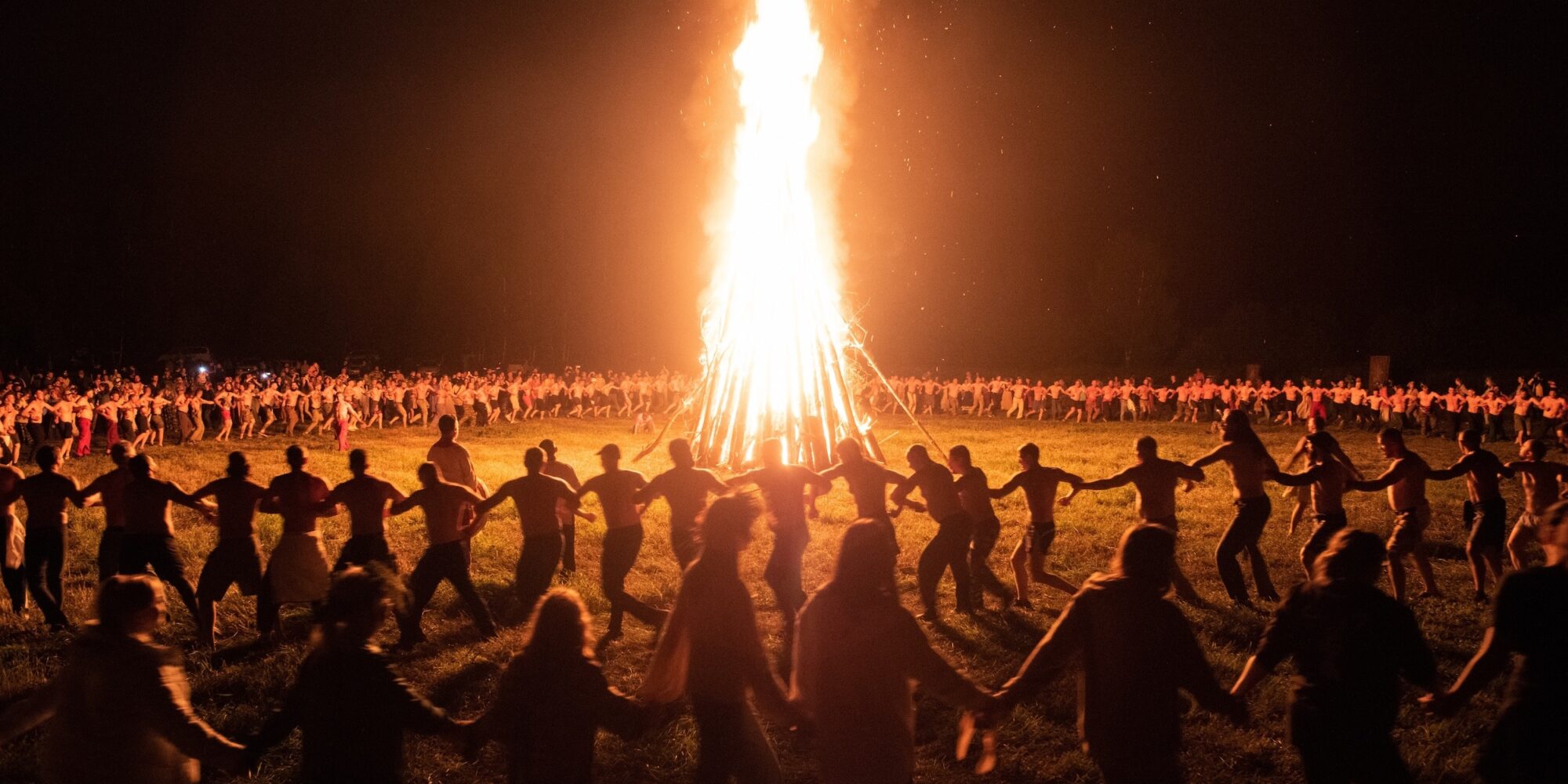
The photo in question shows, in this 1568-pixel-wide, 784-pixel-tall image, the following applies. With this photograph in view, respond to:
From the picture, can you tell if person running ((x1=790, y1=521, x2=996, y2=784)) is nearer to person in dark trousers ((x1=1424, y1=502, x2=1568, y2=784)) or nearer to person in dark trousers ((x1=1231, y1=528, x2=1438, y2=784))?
person in dark trousers ((x1=1231, y1=528, x2=1438, y2=784))

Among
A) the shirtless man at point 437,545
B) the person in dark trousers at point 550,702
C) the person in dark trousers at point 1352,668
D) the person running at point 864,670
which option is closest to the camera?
the person in dark trousers at point 550,702

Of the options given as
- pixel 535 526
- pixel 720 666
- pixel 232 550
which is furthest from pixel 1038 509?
pixel 232 550

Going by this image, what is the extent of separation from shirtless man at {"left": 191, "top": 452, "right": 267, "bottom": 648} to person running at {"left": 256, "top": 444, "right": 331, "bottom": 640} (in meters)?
0.24

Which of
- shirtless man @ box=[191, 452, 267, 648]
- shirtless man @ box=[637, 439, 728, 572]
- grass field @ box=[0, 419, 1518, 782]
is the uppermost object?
shirtless man @ box=[637, 439, 728, 572]

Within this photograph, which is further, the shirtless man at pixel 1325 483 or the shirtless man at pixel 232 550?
the shirtless man at pixel 1325 483

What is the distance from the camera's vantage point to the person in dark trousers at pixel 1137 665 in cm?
397

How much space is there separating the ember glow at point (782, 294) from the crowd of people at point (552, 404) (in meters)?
2.39

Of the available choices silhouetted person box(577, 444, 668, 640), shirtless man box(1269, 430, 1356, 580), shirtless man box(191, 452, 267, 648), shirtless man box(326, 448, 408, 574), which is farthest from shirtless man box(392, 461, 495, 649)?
shirtless man box(1269, 430, 1356, 580)

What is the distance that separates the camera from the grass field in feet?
19.3


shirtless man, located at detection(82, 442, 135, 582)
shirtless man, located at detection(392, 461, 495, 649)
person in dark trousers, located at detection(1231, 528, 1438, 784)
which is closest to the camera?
person in dark trousers, located at detection(1231, 528, 1438, 784)

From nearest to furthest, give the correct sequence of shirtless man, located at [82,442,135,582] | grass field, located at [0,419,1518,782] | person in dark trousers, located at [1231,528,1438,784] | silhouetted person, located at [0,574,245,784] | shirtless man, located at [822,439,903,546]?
silhouetted person, located at [0,574,245,784] → person in dark trousers, located at [1231,528,1438,784] → grass field, located at [0,419,1518,782] → shirtless man, located at [82,442,135,582] → shirtless man, located at [822,439,903,546]

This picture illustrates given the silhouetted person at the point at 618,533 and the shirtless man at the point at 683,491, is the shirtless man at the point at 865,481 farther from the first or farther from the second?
the silhouetted person at the point at 618,533

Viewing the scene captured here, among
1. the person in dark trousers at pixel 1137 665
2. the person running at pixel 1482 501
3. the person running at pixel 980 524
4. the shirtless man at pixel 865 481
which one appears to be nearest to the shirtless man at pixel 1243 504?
the person running at pixel 1482 501

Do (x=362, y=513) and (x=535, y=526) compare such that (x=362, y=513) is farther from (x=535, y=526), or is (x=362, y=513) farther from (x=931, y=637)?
(x=931, y=637)
